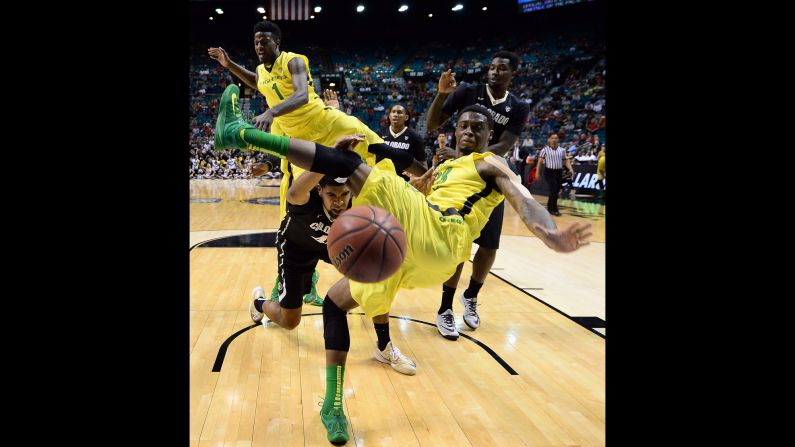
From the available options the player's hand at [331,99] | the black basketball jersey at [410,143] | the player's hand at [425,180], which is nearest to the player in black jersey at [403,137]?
the black basketball jersey at [410,143]

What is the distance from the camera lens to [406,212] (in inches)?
90.5

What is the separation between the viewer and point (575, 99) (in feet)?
69.4

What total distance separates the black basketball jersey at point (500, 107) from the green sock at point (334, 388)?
230cm

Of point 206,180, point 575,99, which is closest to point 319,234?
point 575,99

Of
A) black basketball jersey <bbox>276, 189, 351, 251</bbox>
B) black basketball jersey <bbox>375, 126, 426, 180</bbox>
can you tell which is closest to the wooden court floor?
black basketball jersey <bbox>276, 189, 351, 251</bbox>

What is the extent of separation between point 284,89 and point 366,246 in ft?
8.35

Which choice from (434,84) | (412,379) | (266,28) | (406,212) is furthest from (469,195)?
(434,84)

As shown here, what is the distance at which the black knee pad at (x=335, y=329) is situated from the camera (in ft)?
7.91

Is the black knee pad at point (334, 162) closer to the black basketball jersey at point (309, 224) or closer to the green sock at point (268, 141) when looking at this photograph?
the green sock at point (268, 141)

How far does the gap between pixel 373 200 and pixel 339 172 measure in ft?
0.63

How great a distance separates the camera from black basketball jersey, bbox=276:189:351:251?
127 inches
